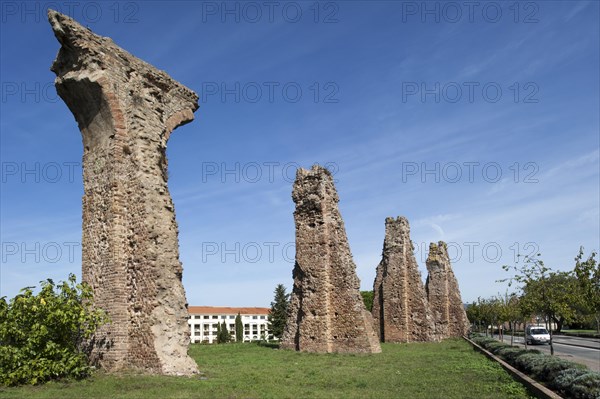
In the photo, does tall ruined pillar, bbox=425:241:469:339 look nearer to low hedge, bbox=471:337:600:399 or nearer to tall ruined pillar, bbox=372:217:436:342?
tall ruined pillar, bbox=372:217:436:342

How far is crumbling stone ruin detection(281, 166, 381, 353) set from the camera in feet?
68.1

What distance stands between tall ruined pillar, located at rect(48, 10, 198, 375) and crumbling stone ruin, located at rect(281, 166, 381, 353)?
9396mm

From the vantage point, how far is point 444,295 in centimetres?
3788

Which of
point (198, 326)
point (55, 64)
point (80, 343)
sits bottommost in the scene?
point (198, 326)

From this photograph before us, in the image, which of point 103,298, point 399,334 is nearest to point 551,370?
point 103,298

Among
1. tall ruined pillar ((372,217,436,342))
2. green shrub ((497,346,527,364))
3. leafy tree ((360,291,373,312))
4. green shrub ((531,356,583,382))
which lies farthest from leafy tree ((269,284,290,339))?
green shrub ((531,356,583,382))

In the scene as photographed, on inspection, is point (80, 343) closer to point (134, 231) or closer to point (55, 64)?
point (134, 231)

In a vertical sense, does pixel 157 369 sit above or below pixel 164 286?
below

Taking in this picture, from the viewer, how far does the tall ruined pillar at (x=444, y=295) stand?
37625 millimetres

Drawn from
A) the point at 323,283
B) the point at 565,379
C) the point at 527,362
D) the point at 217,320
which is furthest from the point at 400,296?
the point at 217,320

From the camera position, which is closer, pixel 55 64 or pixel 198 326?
pixel 55 64

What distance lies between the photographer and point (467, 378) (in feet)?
42.4

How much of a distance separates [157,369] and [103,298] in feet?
7.59

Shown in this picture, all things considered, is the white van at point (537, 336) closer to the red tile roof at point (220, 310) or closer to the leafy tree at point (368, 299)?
the leafy tree at point (368, 299)
